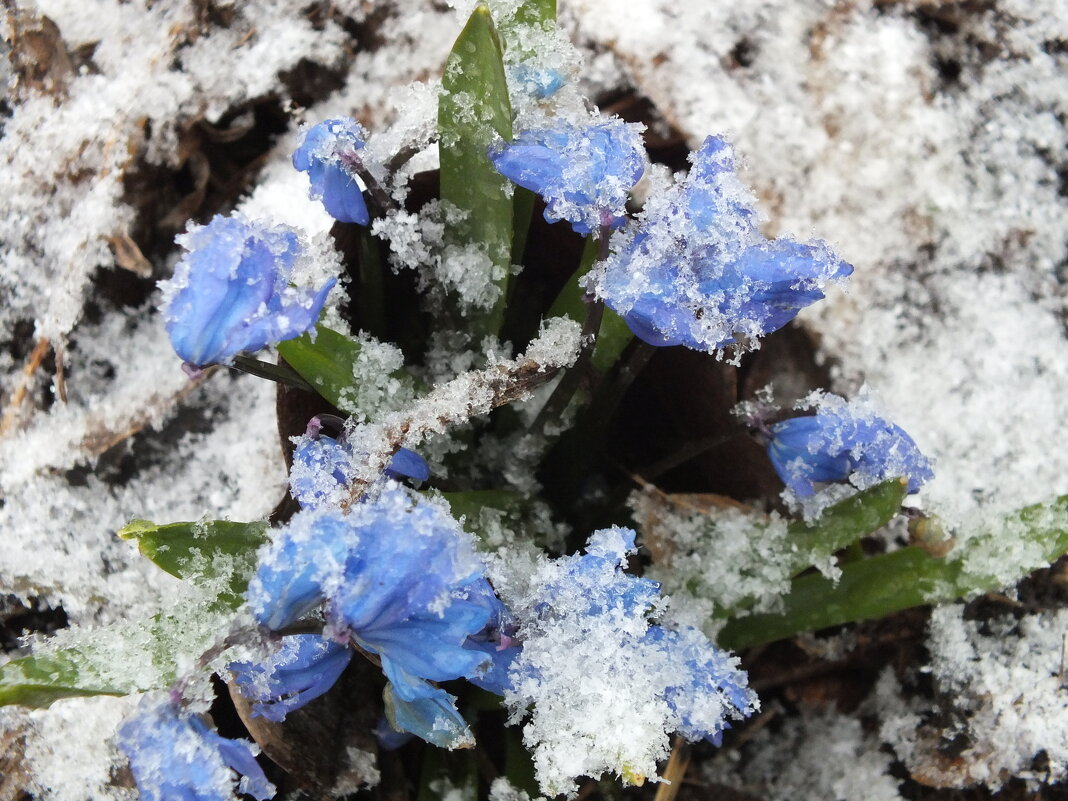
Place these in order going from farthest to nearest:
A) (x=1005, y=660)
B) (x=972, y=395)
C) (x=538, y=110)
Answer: (x=972, y=395) < (x=1005, y=660) < (x=538, y=110)

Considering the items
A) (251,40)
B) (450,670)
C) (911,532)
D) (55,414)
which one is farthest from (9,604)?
(911,532)

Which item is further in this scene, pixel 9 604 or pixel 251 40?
pixel 251 40

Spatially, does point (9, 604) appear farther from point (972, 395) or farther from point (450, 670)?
point (972, 395)

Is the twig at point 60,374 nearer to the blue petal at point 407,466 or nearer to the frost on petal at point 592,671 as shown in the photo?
the blue petal at point 407,466

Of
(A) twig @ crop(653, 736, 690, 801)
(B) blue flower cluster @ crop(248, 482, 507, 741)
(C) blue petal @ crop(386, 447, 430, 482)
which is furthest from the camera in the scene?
(A) twig @ crop(653, 736, 690, 801)

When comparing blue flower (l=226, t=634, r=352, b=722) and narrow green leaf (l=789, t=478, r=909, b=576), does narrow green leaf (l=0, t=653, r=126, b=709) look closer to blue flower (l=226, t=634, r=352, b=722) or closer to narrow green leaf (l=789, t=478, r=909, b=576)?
blue flower (l=226, t=634, r=352, b=722)

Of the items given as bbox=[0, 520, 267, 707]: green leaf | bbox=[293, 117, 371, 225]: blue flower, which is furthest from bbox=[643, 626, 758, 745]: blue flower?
bbox=[293, 117, 371, 225]: blue flower
